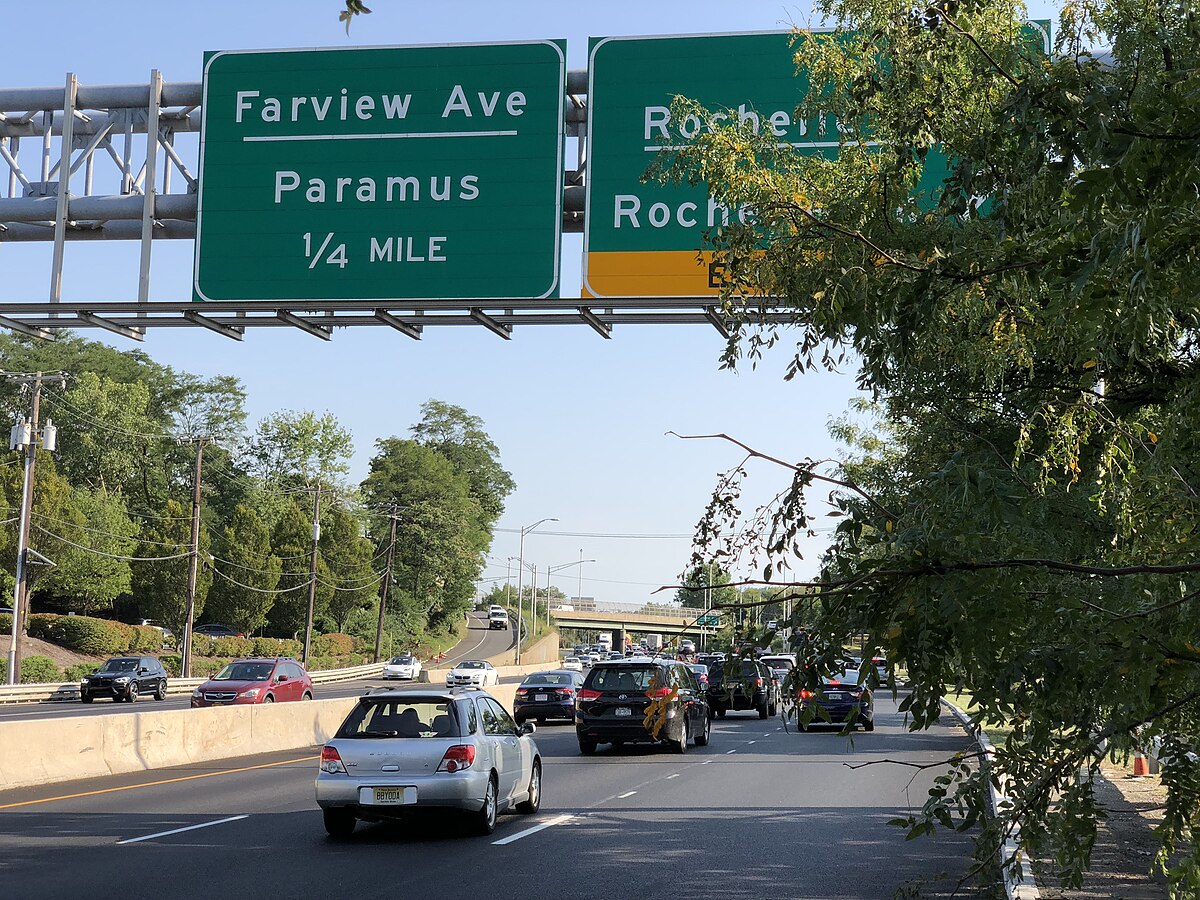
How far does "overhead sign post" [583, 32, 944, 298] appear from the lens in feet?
42.3

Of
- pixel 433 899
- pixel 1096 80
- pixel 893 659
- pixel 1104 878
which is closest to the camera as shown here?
pixel 893 659

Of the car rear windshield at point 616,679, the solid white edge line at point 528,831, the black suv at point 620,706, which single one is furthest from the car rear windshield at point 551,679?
the solid white edge line at point 528,831

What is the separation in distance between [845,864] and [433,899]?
433 centimetres

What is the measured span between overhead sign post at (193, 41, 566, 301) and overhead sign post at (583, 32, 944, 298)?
1.39 ft

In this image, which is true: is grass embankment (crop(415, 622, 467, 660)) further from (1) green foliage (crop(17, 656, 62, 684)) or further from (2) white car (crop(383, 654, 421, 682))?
(1) green foliage (crop(17, 656, 62, 684))

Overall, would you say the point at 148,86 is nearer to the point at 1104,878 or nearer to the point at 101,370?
the point at 1104,878

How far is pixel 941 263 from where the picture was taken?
17.6ft

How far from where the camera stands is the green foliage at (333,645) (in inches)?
3433

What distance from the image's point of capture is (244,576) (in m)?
87.5

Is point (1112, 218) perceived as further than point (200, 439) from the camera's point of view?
No

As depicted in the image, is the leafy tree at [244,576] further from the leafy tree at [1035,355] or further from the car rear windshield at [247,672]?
the leafy tree at [1035,355]

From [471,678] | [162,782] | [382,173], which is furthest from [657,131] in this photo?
[471,678]

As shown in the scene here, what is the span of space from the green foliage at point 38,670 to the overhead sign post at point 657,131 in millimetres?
48227

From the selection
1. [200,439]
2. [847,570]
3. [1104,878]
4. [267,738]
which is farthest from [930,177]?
[200,439]
